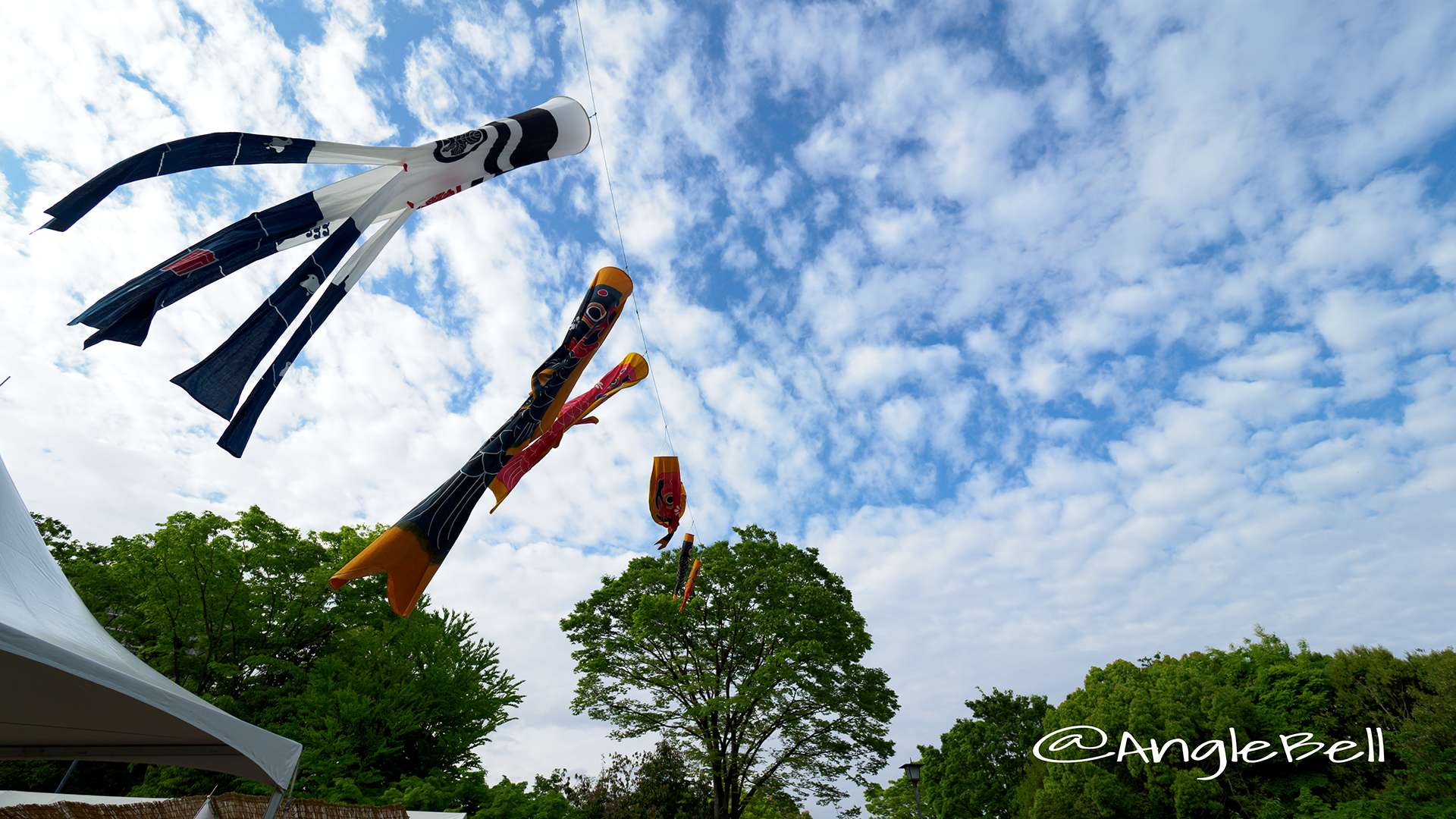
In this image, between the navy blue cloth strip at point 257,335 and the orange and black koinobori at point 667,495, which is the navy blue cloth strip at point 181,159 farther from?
the orange and black koinobori at point 667,495

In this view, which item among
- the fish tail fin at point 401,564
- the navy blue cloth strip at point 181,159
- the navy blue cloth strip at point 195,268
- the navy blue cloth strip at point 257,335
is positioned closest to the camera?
the navy blue cloth strip at point 181,159

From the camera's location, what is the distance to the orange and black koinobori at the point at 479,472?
6.14 meters

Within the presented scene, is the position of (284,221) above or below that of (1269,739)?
above

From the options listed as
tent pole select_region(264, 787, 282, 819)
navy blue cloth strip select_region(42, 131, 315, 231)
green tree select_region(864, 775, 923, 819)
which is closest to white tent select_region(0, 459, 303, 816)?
tent pole select_region(264, 787, 282, 819)

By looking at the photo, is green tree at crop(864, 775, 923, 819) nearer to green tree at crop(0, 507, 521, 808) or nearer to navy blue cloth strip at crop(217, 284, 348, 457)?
green tree at crop(0, 507, 521, 808)

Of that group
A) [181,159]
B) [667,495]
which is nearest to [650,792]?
[667,495]

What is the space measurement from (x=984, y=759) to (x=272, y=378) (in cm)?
3181

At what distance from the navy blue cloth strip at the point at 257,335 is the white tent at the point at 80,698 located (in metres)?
1.67

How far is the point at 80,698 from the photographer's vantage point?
4285 mm

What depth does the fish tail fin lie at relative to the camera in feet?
19.8

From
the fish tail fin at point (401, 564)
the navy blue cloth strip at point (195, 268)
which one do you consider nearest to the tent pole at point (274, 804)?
the fish tail fin at point (401, 564)

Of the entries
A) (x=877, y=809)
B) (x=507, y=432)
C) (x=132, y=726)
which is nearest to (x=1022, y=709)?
(x=877, y=809)

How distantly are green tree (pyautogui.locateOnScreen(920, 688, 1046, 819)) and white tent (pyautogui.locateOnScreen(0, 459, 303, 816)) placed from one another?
2872cm

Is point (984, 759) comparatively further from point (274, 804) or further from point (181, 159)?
point (181, 159)
